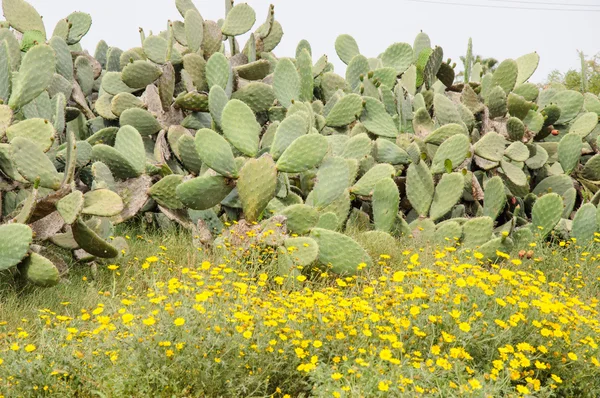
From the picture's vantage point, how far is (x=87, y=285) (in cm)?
507

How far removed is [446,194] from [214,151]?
2.27 metres

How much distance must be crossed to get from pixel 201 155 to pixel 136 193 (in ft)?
2.93

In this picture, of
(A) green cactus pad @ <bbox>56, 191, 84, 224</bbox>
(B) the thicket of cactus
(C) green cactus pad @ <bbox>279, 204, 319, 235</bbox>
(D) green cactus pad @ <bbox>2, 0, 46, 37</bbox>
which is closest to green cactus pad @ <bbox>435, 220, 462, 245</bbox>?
(B) the thicket of cactus

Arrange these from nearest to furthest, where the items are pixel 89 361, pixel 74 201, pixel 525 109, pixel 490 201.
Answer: pixel 89 361 < pixel 74 201 < pixel 490 201 < pixel 525 109

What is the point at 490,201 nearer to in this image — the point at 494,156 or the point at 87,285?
the point at 494,156

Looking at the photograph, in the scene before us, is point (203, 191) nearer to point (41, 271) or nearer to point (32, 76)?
point (41, 271)

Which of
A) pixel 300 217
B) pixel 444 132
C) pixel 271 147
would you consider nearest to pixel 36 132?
pixel 271 147

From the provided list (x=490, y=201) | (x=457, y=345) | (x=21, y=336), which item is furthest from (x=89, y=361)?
(x=490, y=201)

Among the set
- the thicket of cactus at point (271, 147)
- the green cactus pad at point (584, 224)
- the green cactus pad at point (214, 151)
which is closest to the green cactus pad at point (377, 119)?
the thicket of cactus at point (271, 147)

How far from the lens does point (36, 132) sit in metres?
5.21

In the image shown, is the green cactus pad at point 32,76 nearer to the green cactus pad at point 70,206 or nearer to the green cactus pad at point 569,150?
the green cactus pad at point 70,206

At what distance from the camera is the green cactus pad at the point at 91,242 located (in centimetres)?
477

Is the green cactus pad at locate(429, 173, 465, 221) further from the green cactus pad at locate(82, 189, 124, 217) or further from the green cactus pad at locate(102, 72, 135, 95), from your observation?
the green cactus pad at locate(102, 72, 135, 95)

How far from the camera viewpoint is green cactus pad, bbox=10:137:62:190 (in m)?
4.67
